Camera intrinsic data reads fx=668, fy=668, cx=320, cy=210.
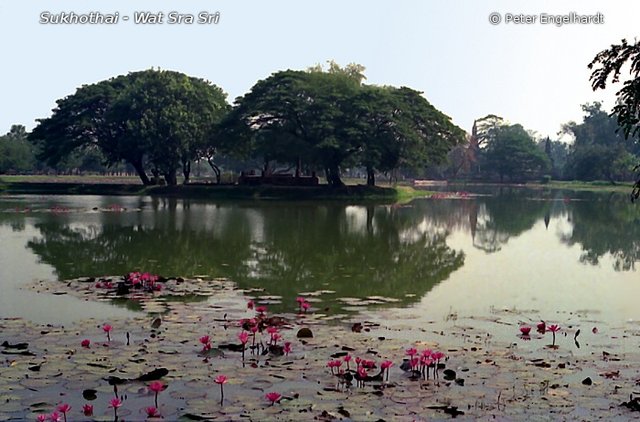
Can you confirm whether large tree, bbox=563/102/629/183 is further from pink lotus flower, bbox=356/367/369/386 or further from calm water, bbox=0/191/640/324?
pink lotus flower, bbox=356/367/369/386

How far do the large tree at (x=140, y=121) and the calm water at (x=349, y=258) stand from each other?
2432 cm

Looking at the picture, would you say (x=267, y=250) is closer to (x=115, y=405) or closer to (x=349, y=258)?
(x=349, y=258)

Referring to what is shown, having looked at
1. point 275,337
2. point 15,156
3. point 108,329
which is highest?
point 15,156

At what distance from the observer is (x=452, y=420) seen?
20.4 feet

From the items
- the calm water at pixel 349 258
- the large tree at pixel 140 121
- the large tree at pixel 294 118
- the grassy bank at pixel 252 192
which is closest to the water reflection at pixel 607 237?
the calm water at pixel 349 258

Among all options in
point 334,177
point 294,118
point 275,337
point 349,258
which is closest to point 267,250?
point 349,258

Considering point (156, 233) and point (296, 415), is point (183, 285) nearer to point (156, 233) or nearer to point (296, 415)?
point (296, 415)

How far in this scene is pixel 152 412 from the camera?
6.05 meters

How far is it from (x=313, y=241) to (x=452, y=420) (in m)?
15.8

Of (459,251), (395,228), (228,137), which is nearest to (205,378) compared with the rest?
(459,251)

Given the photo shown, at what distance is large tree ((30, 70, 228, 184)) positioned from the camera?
56562mm

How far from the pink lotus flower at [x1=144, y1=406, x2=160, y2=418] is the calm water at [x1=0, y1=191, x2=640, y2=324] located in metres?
4.61

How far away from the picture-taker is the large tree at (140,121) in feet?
186

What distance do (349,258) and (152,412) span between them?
485 inches
